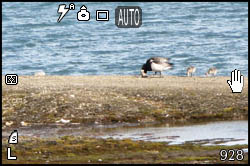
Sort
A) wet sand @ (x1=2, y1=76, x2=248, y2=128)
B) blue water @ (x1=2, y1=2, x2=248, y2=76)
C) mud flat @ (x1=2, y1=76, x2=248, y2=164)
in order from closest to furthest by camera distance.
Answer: mud flat @ (x1=2, y1=76, x2=248, y2=164) < wet sand @ (x1=2, y1=76, x2=248, y2=128) < blue water @ (x1=2, y1=2, x2=248, y2=76)

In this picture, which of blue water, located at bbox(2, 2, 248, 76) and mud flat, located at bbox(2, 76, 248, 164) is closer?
mud flat, located at bbox(2, 76, 248, 164)

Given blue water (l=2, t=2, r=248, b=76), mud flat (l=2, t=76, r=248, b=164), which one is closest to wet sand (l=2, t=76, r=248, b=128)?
mud flat (l=2, t=76, r=248, b=164)

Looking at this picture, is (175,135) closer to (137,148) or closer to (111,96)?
(137,148)

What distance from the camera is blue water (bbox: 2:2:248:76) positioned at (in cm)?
4812

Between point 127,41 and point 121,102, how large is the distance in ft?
98.7

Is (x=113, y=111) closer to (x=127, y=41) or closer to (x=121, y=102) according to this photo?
(x=121, y=102)

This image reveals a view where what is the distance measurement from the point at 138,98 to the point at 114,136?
3.93 m

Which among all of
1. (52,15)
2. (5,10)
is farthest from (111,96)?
(5,10)

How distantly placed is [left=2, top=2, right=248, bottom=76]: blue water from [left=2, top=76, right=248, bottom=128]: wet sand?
1394 cm

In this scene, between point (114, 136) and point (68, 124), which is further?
point (68, 124)

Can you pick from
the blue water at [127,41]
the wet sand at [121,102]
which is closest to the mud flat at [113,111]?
the wet sand at [121,102]

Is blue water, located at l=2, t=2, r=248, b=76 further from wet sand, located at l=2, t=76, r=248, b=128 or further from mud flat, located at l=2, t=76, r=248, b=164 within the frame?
wet sand, located at l=2, t=76, r=248, b=128

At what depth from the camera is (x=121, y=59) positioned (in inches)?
1977

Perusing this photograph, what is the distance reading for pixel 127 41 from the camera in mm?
56844
